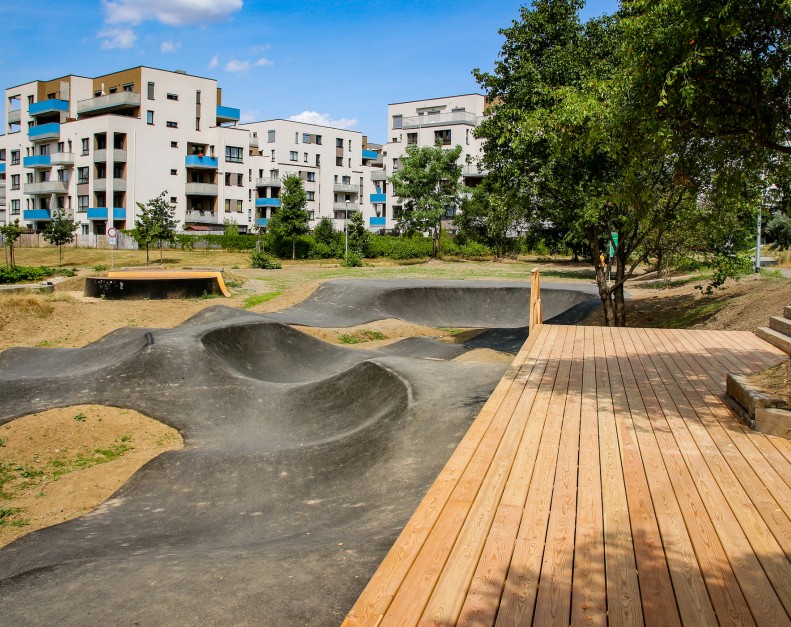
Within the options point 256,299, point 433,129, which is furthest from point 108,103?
point 256,299

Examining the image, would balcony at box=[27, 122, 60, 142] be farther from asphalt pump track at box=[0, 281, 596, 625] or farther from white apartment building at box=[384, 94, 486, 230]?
asphalt pump track at box=[0, 281, 596, 625]

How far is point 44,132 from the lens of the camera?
66.9m

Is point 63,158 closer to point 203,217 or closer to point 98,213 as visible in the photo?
point 98,213

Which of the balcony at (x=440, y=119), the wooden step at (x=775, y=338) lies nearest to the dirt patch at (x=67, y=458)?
the wooden step at (x=775, y=338)

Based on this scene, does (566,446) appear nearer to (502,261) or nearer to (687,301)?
→ (687,301)

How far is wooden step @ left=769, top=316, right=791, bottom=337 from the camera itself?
436 inches

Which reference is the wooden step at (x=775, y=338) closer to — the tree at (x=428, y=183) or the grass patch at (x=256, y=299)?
the grass patch at (x=256, y=299)

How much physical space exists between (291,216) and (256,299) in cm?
2680

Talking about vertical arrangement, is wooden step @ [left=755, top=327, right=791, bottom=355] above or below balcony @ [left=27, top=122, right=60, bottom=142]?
below

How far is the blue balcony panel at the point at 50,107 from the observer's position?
221ft

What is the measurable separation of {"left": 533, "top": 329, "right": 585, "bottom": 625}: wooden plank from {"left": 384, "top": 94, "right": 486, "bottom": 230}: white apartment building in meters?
64.5

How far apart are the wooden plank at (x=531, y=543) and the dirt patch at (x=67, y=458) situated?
21.4ft

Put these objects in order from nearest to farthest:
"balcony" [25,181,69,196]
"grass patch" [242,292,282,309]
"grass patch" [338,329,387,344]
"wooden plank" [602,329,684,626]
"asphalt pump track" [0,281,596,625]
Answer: "wooden plank" [602,329,684,626]
"asphalt pump track" [0,281,596,625]
"grass patch" [338,329,387,344]
"grass patch" [242,292,282,309]
"balcony" [25,181,69,196]

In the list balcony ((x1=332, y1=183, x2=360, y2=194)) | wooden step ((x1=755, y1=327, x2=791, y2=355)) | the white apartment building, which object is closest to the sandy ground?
wooden step ((x1=755, y1=327, x2=791, y2=355))
